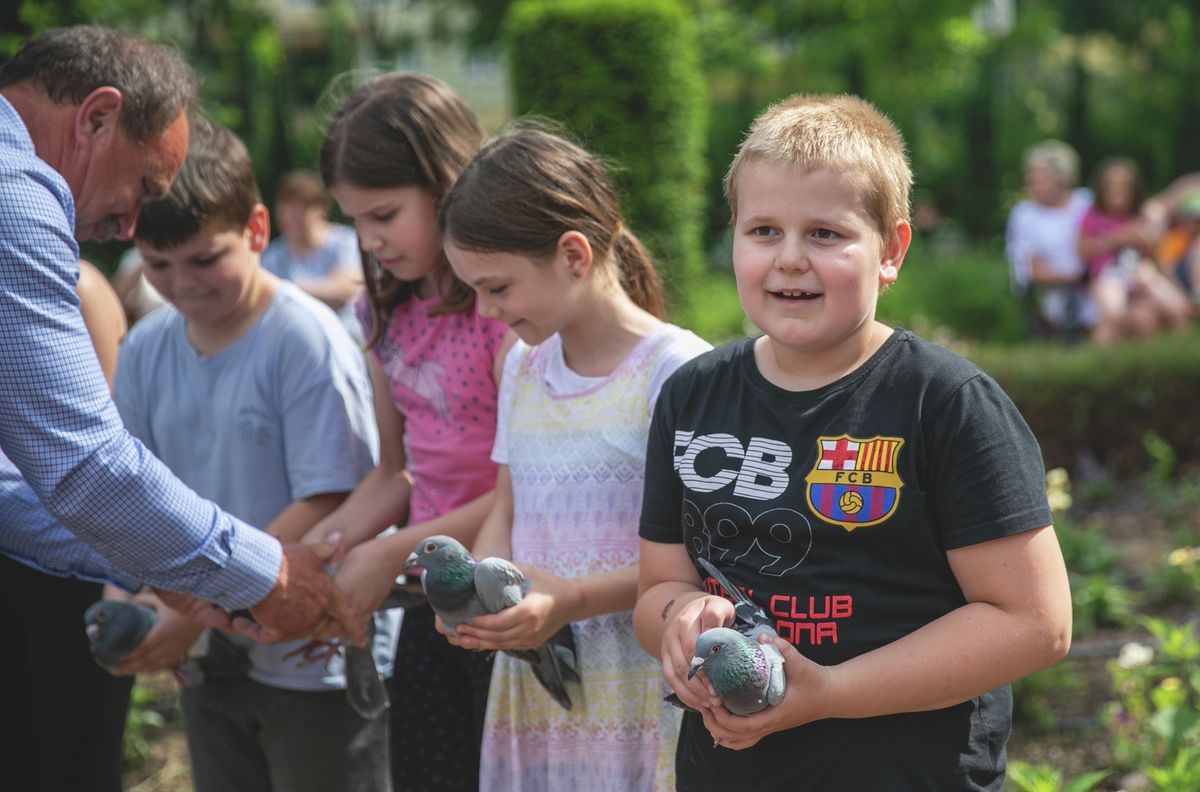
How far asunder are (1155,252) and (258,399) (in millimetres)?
9407

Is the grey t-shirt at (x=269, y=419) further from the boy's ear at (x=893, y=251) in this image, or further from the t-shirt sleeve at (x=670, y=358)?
the boy's ear at (x=893, y=251)

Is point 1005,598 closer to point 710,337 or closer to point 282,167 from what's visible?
point 710,337

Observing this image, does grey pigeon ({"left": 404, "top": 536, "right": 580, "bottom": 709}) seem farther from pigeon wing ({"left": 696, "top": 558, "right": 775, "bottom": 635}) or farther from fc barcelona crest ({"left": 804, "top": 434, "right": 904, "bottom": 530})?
fc barcelona crest ({"left": 804, "top": 434, "right": 904, "bottom": 530})

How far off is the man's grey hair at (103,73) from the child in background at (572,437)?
0.71 m

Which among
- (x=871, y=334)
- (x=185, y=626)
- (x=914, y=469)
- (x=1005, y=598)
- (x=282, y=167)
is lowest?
(x=282, y=167)

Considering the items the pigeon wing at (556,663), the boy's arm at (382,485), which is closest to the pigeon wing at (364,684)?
the boy's arm at (382,485)

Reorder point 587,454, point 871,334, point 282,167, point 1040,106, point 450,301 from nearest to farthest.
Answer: point 871,334 → point 587,454 → point 450,301 → point 282,167 → point 1040,106

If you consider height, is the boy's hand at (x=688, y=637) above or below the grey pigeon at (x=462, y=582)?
above

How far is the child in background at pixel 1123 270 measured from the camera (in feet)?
31.7

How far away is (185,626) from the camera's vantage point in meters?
2.96

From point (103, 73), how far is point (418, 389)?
3.13 ft

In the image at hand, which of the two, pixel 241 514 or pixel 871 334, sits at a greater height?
pixel 871 334

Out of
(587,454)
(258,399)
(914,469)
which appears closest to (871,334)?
(914,469)

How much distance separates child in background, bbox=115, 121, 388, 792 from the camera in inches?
118
